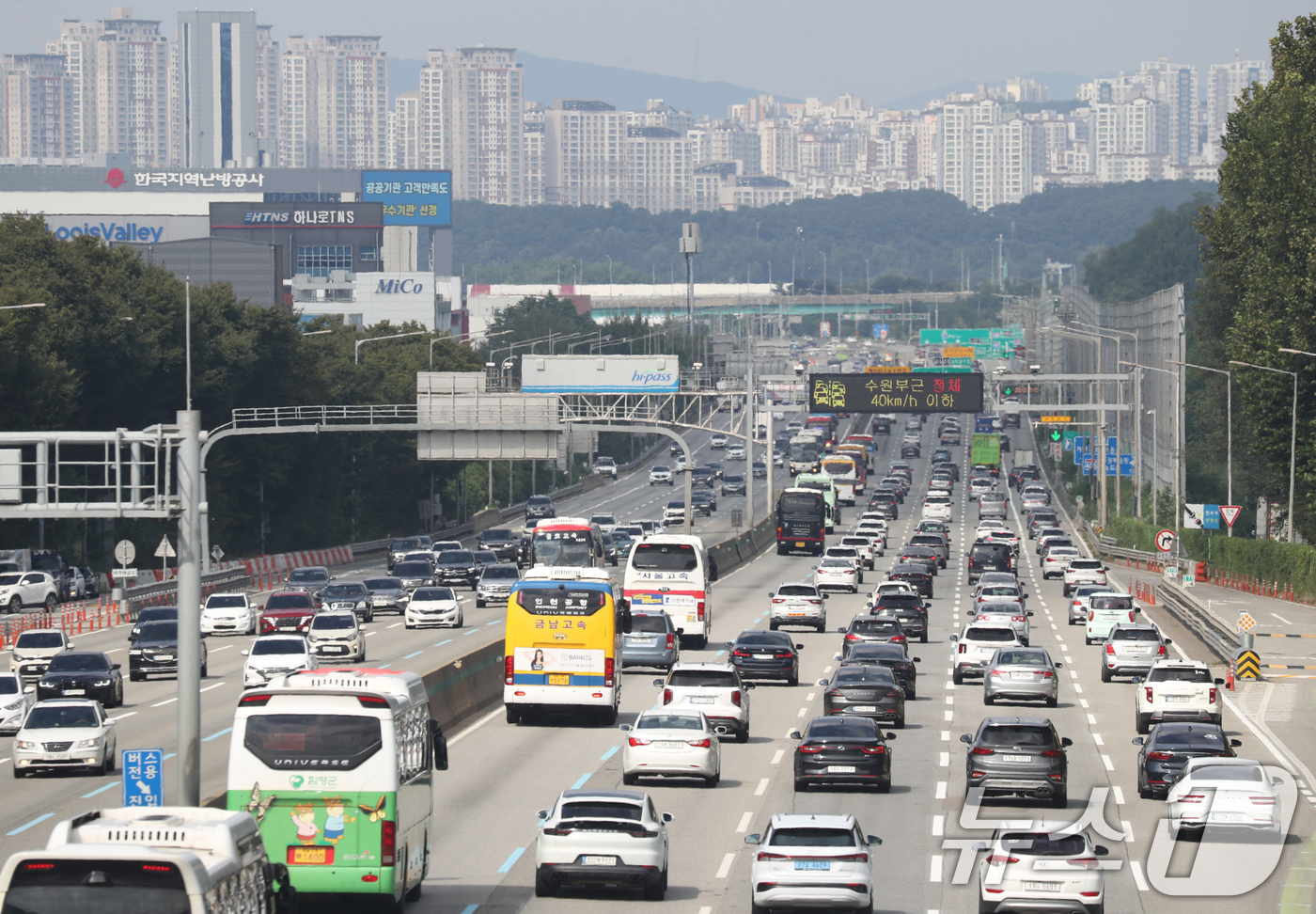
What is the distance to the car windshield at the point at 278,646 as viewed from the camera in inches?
1665

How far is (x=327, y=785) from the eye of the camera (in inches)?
787

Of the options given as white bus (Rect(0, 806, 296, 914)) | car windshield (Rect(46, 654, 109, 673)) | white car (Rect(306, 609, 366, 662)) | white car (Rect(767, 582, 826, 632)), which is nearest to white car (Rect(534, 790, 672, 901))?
white bus (Rect(0, 806, 296, 914))

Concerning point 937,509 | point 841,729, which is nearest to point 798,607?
point 841,729

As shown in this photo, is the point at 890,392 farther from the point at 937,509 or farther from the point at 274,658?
the point at 274,658

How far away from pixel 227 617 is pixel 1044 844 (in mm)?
40324

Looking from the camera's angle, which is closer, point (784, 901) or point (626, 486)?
point (784, 901)

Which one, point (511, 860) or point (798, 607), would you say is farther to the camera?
point (798, 607)

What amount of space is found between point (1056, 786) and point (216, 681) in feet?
76.0

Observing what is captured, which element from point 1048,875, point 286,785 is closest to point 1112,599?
point 1048,875

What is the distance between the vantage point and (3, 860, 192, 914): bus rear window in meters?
13.8

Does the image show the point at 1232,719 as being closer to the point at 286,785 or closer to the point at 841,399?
the point at 286,785

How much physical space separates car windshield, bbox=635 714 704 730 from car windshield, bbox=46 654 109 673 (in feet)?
49.6

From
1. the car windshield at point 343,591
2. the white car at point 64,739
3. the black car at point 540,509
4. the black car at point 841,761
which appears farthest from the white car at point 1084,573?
the black car at point 540,509

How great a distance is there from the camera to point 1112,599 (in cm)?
5656
